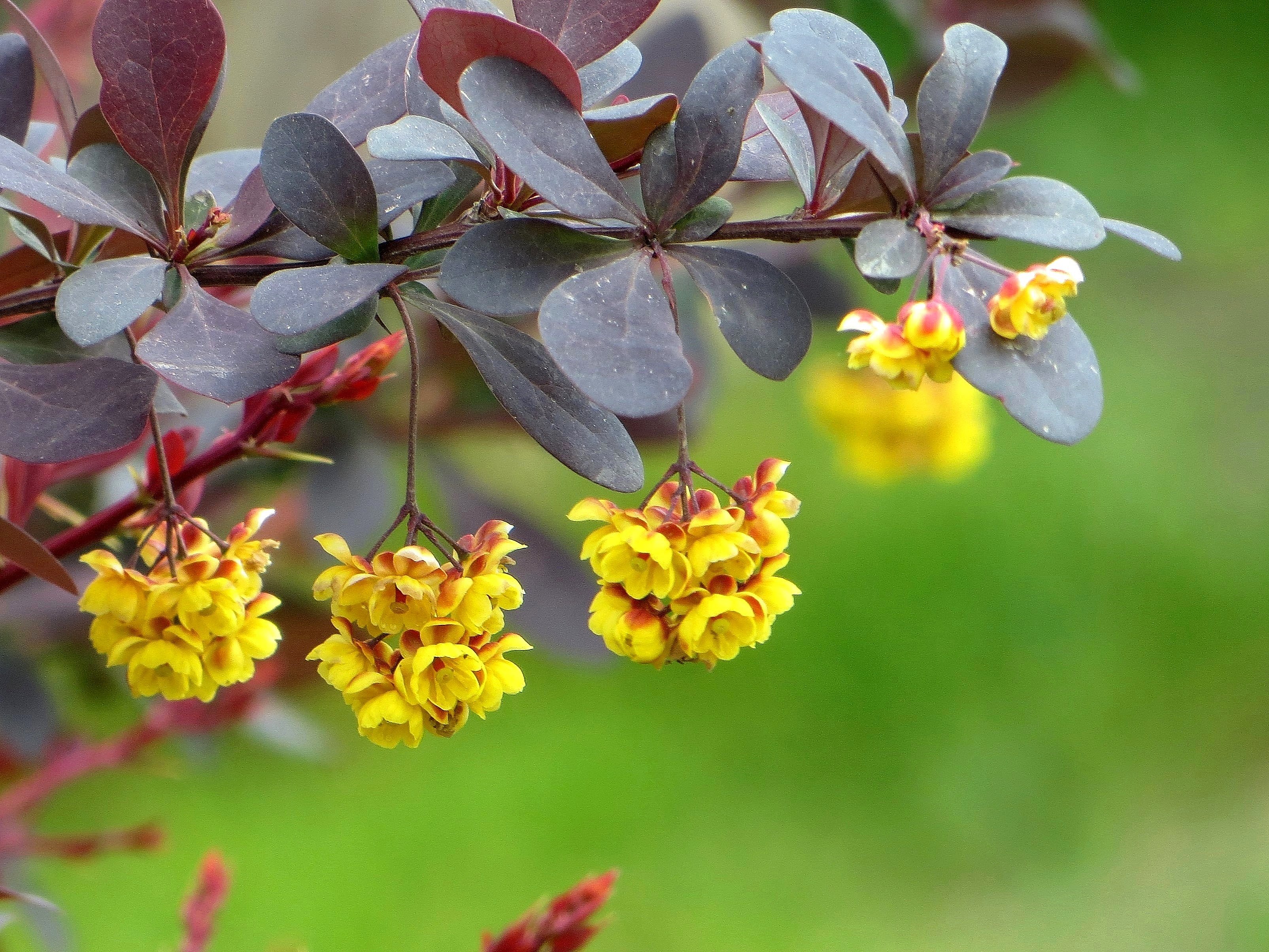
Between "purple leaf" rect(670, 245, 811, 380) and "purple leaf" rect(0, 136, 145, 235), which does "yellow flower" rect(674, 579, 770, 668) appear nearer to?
"purple leaf" rect(670, 245, 811, 380)

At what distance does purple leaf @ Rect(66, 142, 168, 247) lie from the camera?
43cm

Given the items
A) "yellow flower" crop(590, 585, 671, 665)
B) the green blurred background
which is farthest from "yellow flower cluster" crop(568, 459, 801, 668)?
the green blurred background

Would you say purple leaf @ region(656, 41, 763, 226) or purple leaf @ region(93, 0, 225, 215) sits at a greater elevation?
purple leaf @ region(656, 41, 763, 226)

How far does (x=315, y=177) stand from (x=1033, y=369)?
0.83 ft

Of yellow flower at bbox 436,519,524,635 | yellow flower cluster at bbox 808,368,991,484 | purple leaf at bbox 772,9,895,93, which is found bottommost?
yellow flower cluster at bbox 808,368,991,484

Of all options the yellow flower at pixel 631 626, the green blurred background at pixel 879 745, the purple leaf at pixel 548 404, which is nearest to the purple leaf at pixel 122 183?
the purple leaf at pixel 548 404

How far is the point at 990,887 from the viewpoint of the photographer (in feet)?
6.15

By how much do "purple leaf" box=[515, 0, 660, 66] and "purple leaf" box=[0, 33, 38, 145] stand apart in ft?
0.72

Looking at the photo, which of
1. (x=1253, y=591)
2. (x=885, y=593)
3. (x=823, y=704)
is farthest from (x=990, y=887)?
(x=1253, y=591)

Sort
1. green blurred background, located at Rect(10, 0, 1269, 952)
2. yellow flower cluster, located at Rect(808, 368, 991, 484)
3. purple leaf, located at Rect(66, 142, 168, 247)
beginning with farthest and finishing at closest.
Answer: green blurred background, located at Rect(10, 0, 1269, 952), yellow flower cluster, located at Rect(808, 368, 991, 484), purple leaf, located at Rect(66, 142, 168, 247)

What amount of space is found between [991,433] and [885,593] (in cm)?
46

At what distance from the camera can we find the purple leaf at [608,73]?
1.42ft

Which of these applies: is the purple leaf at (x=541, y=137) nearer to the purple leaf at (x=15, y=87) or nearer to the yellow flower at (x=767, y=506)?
the yellow flower at (x=767, y=506)

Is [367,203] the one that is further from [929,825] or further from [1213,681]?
[1213,681]
